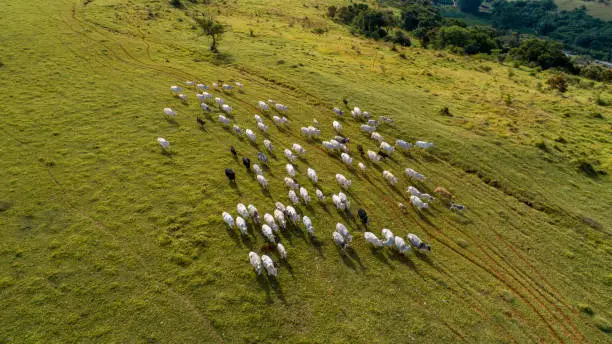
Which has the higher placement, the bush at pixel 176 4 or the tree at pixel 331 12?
the tree at pixel 331 12

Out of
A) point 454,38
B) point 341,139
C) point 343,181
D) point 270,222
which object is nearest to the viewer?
point 270,222

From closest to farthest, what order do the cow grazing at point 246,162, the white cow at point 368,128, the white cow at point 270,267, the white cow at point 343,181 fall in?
the white cow at point 270,267 < the white cow at point 343,181 < the cow grazing at point 246,162 < the white cow at point 368,128

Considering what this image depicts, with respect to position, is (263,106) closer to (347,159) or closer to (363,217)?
(347,159)

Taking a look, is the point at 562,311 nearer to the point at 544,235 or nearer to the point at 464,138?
the point at 544,235

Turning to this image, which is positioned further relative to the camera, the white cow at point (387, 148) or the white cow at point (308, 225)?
the white cow at point (387, 148)

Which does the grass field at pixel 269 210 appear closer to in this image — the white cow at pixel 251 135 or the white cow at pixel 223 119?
the white cow at pixel 251 135

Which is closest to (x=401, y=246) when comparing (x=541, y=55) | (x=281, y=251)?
(x=281, y=251)

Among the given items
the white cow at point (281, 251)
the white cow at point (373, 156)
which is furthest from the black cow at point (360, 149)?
the white cow at point (281, 251)

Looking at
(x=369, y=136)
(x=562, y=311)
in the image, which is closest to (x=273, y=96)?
(x=369, y=136)
